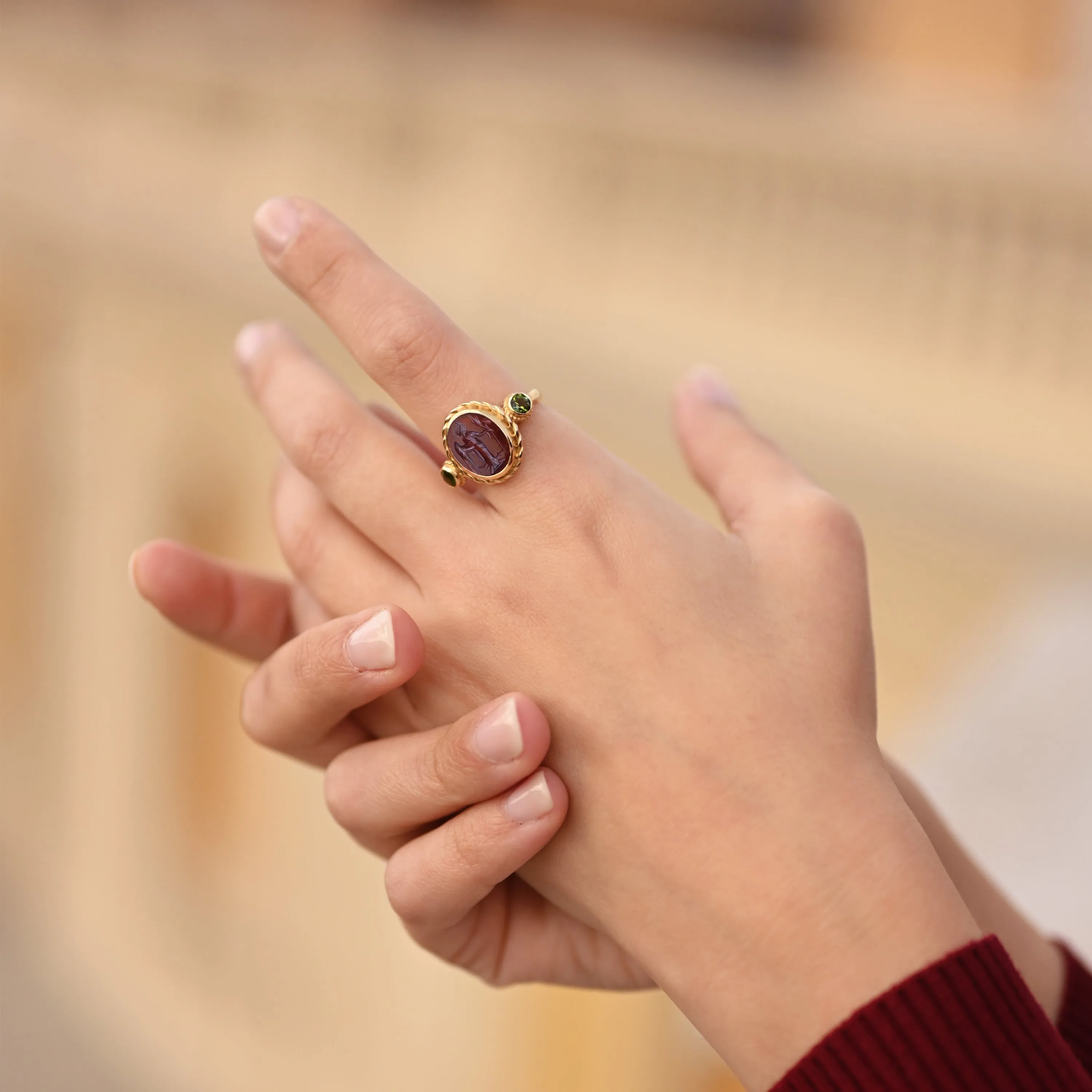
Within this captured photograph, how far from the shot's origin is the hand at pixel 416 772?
25.7 inches

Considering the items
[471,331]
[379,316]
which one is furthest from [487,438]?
[471,331]

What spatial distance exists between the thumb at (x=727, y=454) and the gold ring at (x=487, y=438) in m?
0.18

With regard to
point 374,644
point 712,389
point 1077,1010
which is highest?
point 712,389

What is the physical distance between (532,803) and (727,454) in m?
0.31

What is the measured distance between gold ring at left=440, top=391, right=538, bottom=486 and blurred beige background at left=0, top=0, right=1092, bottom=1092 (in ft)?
2.91

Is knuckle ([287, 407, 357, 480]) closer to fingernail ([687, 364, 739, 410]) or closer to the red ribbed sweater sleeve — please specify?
fingernail ([687, 364, 739, 410])

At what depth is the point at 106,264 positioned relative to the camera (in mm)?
3230

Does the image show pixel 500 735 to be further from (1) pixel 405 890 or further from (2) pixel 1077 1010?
(2) pixel 1077 1010

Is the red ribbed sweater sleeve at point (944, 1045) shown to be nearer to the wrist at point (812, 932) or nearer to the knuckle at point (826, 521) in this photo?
the wrist at point (812, 932)

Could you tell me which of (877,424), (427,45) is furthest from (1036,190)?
(427,45)

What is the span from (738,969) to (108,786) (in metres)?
3.36

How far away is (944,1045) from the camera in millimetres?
556

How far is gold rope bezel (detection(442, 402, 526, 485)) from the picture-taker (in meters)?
0.69

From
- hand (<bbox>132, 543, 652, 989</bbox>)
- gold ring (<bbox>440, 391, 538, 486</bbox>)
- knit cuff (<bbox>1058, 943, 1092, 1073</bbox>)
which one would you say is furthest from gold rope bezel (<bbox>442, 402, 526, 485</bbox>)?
knit cuff (<bbox>1058, 943, 1092, 1073</bbox>)
